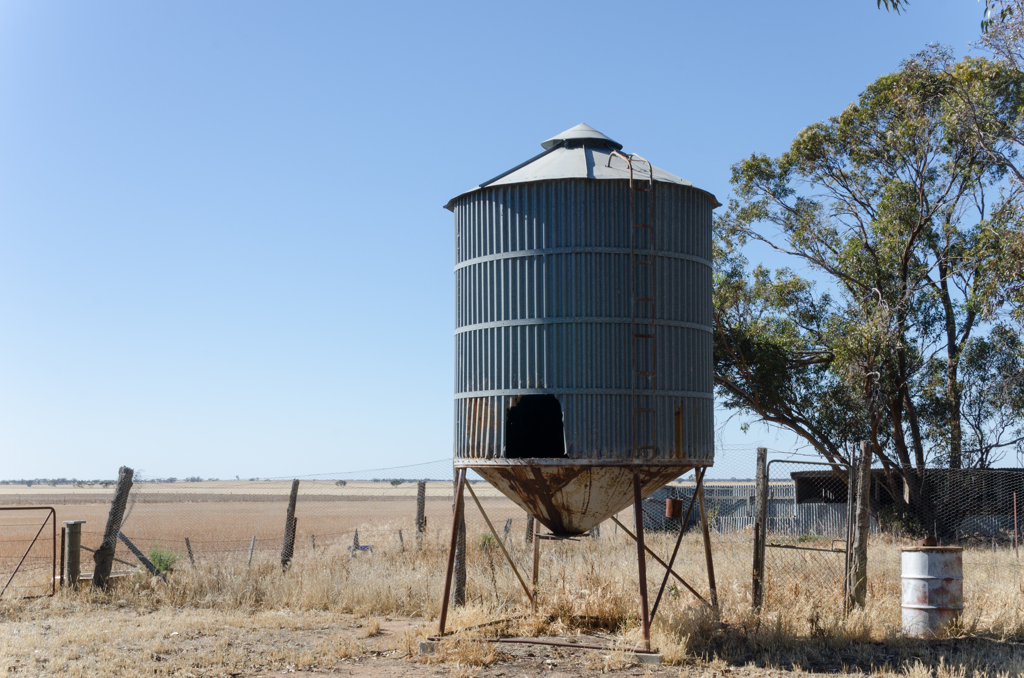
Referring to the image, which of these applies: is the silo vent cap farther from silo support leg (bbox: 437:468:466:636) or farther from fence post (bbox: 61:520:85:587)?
fence post (bbox: 61:520:85:587)

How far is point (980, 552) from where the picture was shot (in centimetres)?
2034

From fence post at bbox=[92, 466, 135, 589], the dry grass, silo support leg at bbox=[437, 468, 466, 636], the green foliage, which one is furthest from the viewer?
the green foliage

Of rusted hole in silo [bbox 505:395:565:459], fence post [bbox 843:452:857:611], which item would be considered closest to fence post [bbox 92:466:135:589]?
rusted hole in silo [bbox 505:395:565:459]

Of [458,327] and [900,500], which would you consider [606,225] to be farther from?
[900,500]

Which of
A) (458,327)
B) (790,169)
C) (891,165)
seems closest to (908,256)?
(891,165)

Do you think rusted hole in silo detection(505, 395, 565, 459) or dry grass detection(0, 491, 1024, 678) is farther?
rusted hole in silo detection(505, 395, 565, 459)

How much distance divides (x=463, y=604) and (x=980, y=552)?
13115mm

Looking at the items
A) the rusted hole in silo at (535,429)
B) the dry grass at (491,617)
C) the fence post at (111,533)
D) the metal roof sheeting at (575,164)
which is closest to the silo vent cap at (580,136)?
the metal roof sheeting at (575,164)

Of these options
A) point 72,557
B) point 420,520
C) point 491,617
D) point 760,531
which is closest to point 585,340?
point 760,531

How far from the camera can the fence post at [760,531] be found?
12.2 m

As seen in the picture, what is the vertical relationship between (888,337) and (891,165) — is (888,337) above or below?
below

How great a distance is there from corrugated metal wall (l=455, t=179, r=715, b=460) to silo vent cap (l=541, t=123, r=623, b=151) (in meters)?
1.56

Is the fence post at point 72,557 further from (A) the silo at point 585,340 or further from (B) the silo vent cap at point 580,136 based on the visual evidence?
(B) the silo vent cap at point 580,136

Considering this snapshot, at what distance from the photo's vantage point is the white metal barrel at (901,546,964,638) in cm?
1104
